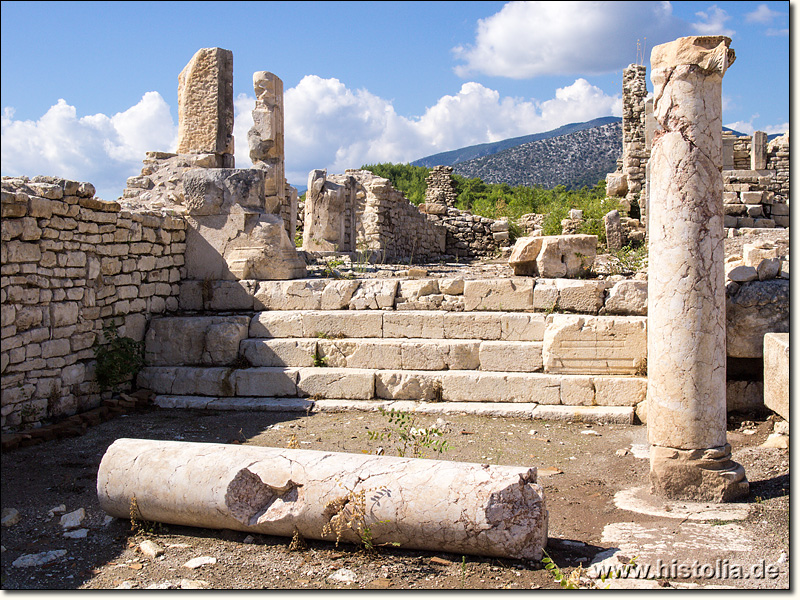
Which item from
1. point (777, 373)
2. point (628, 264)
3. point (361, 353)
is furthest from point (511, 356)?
point (628, 264)

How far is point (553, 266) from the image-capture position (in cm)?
789

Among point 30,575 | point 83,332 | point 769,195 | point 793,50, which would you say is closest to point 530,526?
point 30,575

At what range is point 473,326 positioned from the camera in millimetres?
7551

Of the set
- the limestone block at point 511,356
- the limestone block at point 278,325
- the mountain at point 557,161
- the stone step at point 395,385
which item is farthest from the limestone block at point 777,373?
the mountain at point 557,161

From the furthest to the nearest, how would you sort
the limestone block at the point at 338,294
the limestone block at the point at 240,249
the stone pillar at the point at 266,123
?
the stone pillar at the point at 266,123
the limestone block at the point at 240,249
the limestone block at the point at 338,294

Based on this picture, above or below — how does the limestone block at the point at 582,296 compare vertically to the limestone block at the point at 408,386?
above

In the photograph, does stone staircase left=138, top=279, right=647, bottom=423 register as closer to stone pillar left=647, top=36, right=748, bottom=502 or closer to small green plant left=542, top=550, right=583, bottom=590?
stone pillar left=647, top=36, right=748, bottom=502

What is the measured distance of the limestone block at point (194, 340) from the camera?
7.99 metres

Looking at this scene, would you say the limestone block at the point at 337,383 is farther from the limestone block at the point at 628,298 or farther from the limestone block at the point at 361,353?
the limestone block at the point at 628,298

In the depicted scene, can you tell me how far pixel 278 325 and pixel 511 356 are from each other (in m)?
2.76

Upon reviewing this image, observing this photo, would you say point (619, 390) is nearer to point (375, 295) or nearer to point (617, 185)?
point (375, 295)

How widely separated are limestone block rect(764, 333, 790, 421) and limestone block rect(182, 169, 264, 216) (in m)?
6.15

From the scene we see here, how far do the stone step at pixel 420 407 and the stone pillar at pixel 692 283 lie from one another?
1.77 m

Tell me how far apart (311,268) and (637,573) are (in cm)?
694
